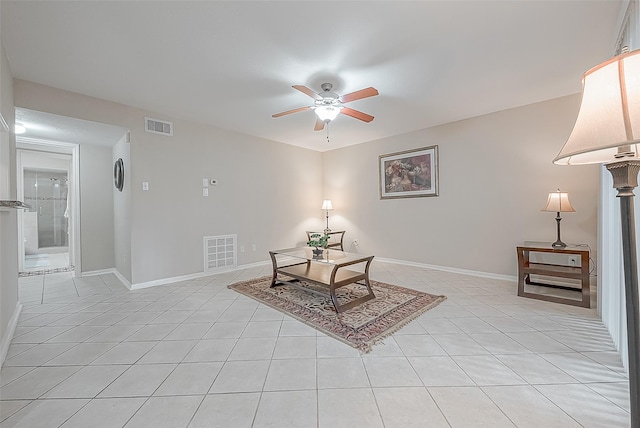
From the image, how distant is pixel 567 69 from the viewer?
2775 mm

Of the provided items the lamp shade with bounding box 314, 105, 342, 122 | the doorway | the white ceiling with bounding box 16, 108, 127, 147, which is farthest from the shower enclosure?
the lamp shade with bounding box 314, 105, 342, 122

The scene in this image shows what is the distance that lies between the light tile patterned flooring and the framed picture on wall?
7.69 feet

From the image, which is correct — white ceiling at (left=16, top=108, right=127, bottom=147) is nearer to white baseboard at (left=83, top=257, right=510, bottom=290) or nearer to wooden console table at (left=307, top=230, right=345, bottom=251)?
white baseboard at (left=83, top=257, right=510, bottom=290)

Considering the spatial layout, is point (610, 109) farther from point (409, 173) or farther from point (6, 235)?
point (409, 173)

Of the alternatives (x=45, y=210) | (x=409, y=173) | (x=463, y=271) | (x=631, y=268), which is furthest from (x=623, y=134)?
(x=45, y=210)

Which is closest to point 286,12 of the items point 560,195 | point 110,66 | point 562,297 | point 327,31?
point 327,31

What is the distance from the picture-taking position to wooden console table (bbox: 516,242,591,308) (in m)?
2.84

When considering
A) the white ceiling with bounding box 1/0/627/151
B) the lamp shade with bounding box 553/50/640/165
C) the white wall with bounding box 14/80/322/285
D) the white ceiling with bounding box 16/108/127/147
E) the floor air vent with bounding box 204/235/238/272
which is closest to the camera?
the lamp shade with bounding box 553/50/640/165

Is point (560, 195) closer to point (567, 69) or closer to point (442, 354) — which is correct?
point (567, 69)

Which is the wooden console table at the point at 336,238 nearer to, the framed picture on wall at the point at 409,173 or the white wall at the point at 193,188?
the white wall at the point at 193,188

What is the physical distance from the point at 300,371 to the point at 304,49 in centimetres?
260

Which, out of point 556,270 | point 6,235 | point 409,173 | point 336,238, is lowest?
point 556,270

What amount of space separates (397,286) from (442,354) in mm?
1666

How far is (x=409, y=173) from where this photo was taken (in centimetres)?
491
